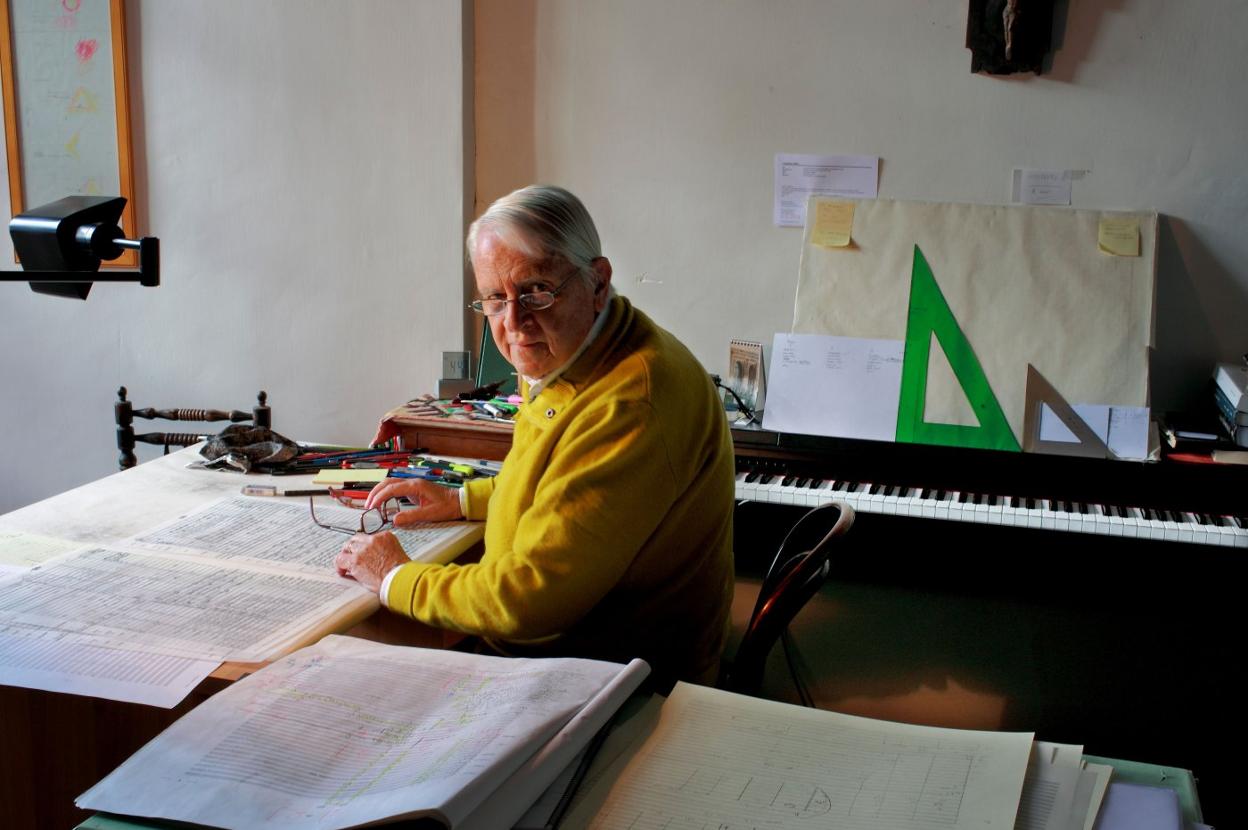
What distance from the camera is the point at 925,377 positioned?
8.83 ft

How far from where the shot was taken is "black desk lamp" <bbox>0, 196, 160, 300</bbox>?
1389mm

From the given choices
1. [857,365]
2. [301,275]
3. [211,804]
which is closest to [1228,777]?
[857,365]

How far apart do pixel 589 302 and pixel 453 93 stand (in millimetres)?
1631

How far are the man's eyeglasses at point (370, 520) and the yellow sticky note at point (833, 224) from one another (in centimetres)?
142

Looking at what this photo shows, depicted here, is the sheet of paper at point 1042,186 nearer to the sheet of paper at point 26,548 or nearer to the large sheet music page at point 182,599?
the large sheet music page at point 182,599

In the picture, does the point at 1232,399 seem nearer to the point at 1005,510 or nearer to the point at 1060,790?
the point at 1005,510

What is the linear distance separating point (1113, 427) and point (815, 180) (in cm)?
102

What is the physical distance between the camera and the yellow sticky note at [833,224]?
9.23 feet

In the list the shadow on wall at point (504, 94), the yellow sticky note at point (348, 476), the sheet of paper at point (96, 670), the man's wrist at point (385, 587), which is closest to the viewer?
the sheet of paper at point (96, 670)

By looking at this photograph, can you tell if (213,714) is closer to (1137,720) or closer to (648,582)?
(648,582)

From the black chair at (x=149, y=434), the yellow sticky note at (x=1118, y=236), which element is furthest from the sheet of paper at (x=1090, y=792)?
the black chair at (x=149, y=434)

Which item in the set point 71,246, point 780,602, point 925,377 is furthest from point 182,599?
point 925,377

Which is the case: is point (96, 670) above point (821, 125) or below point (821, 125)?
below

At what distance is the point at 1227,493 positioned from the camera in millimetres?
2363
